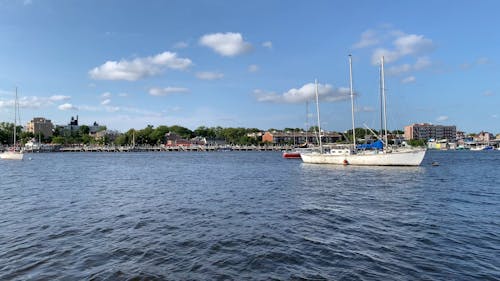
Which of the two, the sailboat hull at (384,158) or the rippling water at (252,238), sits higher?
the sailboat hull at (384,158)

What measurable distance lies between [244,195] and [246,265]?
610 inches

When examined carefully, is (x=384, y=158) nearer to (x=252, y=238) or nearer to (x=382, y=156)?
(x=382, y=156)

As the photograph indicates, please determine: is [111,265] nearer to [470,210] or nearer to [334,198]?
[334,198]

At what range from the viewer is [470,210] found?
64.8 ft

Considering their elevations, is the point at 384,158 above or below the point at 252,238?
above

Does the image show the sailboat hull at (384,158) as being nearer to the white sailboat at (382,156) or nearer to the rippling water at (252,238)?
the white sailboat at (382,156)

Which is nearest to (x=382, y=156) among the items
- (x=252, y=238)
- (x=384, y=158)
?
(x=384, y=158)

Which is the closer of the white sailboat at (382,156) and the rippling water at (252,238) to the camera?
the rippling water at (252,238)

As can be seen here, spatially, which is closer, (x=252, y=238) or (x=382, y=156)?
(x=252, y=238)

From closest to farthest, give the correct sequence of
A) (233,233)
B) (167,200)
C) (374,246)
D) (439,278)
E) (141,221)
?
(439,278)
(374,246)
(233,233)
(141,221)
(167,200)

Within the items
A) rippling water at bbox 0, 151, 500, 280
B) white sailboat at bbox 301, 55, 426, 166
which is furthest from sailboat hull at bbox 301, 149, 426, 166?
rippling water at bbox 0, 151, 500, 280

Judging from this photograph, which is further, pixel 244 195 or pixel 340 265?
pixel 244 195

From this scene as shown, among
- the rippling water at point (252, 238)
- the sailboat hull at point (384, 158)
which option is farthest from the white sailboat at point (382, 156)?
the rippling water at point (252, 238)

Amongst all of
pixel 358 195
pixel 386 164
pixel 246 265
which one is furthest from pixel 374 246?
pixel 386 164
